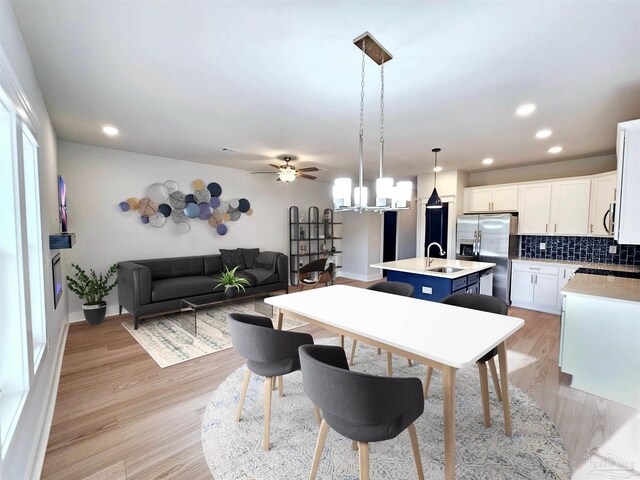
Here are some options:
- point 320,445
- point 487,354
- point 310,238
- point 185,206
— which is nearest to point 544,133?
point 487,354

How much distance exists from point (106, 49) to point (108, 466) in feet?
8.64

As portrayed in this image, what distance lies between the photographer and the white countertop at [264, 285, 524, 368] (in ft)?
4.81

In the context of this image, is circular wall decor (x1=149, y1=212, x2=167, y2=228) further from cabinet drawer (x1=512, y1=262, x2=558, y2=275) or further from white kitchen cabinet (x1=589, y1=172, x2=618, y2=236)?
white kitchen cabinet (x1=589, y1=172, x2=618, y2=236)

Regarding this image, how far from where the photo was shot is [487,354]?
6.73 ft

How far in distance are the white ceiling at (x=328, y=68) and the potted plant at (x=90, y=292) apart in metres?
1.92

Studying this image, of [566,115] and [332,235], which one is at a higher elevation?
[566,115]

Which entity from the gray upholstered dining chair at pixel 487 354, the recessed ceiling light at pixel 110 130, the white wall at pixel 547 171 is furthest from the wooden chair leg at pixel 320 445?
the white wall at pixel 547 171

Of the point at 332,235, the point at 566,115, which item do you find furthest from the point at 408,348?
the point at 332,235

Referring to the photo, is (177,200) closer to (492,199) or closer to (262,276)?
(262,276)

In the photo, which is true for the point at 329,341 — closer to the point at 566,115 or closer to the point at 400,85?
the point at 400,85

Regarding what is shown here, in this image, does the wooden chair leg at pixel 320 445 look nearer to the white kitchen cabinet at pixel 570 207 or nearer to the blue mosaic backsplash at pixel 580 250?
the white kitchen cabinet at pixel 570 207

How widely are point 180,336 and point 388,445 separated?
111 inches

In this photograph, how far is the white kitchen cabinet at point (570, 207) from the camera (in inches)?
178

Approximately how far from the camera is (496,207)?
546 cm
